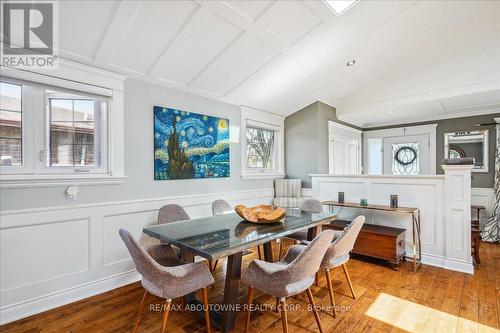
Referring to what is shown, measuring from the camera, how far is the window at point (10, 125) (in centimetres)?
217

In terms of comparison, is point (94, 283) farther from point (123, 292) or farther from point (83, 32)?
point (83, 32)

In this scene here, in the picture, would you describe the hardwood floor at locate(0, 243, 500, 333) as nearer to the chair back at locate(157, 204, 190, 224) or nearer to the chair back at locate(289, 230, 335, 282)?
the chair back at locate(289, 230, 335, 282)

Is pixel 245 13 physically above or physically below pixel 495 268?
above

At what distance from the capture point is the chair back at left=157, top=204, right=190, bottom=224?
9.07 ft

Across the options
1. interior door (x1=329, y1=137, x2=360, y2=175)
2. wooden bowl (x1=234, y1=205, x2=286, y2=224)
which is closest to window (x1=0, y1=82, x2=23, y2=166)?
wooden bowl (x1=234, y1=205, x2=286, y2=224)

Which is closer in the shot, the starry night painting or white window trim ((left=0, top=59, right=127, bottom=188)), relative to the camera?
white window trim ((left=0, top=59, right=127, bottom=188))

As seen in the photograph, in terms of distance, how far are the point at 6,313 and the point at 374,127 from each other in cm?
656

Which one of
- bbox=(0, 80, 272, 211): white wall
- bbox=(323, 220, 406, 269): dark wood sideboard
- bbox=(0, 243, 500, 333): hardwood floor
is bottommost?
Result: bbox=(0, 243, 500, 333): hardwood floor

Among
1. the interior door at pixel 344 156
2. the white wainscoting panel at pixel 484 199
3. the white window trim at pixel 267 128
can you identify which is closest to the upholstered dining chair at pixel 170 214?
the white window trim at pixel 267 128

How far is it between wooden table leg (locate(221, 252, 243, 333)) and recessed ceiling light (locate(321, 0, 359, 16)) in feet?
8.22

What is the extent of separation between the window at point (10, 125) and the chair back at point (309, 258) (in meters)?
2.51

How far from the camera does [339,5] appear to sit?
253 cm

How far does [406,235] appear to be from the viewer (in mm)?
3490

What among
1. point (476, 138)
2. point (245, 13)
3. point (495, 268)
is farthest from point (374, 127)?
point (245, 13)
